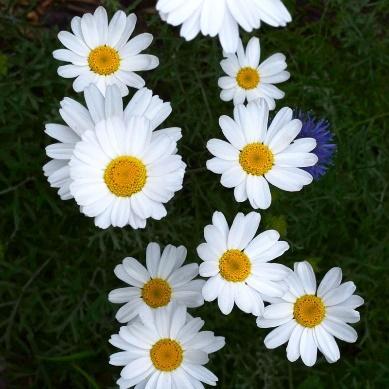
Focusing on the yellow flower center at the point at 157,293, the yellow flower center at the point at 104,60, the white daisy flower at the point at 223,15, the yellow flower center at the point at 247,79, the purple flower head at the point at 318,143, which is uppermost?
the white daisy flower at the point at 223,15

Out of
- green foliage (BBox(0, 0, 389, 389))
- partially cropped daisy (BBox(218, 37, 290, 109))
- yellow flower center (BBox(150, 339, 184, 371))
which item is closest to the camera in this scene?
yellow flower center (BBox(150, 339, 184, 371))

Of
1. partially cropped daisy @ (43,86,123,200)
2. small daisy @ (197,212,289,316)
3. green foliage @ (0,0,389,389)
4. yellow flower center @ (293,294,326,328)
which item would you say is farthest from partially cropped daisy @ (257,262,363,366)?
partially cropped daisy @ (43,86,123,200)

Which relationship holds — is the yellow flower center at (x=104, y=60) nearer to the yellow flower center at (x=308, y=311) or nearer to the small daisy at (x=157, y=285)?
the small daisy at (x=157, y=285)

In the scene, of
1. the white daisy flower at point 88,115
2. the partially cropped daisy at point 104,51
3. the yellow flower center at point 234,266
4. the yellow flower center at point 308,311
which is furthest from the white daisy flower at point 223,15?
the yellow flower center at point 308,311

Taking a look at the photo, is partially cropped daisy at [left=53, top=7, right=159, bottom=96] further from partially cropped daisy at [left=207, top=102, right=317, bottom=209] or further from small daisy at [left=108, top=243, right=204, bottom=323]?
small daisy at [left=108, top=243, right=204, bottom=323]

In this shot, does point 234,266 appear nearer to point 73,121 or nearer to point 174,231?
point 174,231

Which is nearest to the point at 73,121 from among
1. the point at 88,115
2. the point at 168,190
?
the point at 88,115
